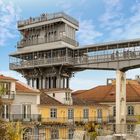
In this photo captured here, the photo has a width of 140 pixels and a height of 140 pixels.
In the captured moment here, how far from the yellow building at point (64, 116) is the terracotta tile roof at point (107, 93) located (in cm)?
824

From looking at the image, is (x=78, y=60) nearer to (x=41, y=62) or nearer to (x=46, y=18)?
(x=41, y=62)

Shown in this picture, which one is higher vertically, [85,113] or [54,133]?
[85,113]

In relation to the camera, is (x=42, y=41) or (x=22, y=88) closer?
(x=22, y=88)

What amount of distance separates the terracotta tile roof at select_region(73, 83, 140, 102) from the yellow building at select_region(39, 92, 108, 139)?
8.24 metres

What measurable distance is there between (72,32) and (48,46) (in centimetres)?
587

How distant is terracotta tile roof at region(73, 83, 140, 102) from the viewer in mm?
73875

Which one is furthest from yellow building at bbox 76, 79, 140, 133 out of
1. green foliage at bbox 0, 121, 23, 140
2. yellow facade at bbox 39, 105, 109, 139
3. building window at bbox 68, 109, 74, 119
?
green foliage at bbox 0, 121, 23, 140

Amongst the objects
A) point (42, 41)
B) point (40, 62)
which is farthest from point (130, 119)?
point (42, 41)

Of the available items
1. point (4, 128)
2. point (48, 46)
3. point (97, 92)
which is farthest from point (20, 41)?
point (4, 128)

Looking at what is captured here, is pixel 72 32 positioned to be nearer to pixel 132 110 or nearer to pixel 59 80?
pixel 59 80

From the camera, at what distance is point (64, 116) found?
59.6 meters

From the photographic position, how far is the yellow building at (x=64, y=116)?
2183 inches

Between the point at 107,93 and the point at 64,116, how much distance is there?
66.4 ft

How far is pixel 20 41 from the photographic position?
76.4m
